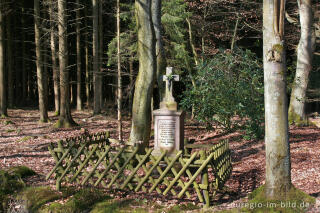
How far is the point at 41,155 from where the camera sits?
A: 1145 cm

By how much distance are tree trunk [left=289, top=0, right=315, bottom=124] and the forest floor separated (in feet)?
3.91

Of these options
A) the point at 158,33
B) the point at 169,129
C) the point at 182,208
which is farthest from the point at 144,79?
the point at 182,208

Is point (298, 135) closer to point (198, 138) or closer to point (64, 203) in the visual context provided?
point (198, 138)

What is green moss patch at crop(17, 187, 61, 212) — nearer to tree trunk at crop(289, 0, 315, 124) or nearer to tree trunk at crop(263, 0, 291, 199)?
tree trunk at crop(263, 0, 291, 199)

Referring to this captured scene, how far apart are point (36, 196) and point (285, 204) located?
5.40m

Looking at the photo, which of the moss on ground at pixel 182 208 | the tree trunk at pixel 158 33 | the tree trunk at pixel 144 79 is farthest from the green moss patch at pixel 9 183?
the tree trunk at pixel 158 33

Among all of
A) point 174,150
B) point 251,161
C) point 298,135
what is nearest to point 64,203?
point 174,150

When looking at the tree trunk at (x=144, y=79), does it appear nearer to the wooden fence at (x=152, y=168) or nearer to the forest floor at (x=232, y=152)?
the wooden fence at (x=152, y=168)

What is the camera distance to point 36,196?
7.31m

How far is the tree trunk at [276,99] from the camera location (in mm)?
5742

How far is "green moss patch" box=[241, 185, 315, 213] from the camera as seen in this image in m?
5.59

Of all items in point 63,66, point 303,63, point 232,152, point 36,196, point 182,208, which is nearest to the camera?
point 182,208

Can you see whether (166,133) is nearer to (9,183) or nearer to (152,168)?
(152,168)

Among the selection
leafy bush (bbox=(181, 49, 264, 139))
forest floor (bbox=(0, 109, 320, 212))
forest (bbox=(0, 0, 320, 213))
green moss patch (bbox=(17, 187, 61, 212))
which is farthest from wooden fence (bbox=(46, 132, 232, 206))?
leafy bush (bbox=(181, 49, 264, 139))
